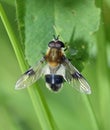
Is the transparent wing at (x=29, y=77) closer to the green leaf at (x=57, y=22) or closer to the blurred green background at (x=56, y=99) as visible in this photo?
the green leaf at (x=57, y=22)

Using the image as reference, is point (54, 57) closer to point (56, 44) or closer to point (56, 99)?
point (56, 44)

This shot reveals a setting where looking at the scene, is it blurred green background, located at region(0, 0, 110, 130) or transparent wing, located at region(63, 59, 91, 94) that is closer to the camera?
transparent wing, located at region(63, 59, 91, 94)

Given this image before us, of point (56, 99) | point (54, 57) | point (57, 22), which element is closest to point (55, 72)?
point (54, 57)

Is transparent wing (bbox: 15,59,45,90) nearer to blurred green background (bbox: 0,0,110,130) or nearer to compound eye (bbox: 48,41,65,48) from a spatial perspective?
compound eye (bbox: 48,41,65,48)

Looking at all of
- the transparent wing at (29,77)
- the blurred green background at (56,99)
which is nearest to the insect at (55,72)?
the transparent wing at (29,77)

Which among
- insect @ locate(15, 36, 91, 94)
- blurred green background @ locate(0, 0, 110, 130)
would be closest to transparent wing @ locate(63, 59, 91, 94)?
insect @ locate(15, 36, 91, 94)

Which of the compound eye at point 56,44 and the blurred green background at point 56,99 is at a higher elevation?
the compound eye at point 56,44

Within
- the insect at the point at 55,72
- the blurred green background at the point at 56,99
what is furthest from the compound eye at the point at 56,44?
the blurred green background at the point at 56,99

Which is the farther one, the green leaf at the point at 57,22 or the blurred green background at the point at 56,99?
the blurred green background at the point at 56,99
